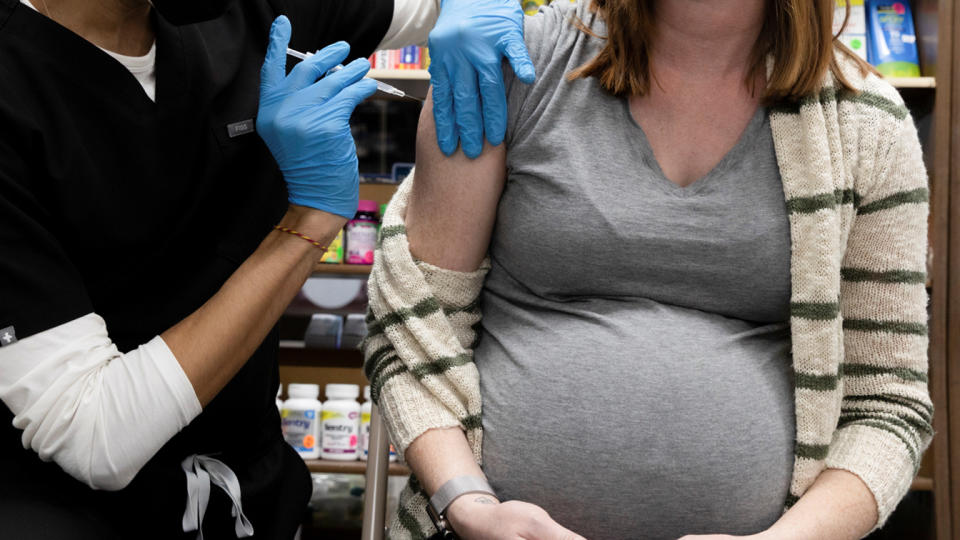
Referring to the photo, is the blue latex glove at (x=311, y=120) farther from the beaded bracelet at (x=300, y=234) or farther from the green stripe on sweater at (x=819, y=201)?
the green stripe on sweater at (x=819, y=201)

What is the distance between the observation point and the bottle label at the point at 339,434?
2557mm

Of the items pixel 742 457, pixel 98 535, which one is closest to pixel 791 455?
pixel 742 457

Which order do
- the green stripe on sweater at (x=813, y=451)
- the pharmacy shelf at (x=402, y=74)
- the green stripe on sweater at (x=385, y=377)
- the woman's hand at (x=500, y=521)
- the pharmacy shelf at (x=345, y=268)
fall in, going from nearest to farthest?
the woman's hand at (x=500, y=521) → the green stripe on sweater at (x=813, y=451) → the green stripe on sweater at (x=385, y=377) → the pharmacy shelf at (x=402, y=74) → the pharmacy shelf at (x=345, y=268)

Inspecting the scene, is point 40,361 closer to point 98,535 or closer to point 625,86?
point 98,535

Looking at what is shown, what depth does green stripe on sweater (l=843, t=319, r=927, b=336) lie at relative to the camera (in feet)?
3.60

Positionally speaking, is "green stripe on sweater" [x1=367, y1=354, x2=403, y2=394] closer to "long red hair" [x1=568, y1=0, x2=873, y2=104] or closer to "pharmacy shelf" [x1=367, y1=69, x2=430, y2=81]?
"long red hair" [x1=568, y1=0, x2=873, y2=104]

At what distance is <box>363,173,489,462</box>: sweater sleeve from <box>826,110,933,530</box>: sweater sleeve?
0.51 metres

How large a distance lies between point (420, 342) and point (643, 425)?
1.06 feet

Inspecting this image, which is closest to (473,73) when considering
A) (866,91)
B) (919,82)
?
(866,91)

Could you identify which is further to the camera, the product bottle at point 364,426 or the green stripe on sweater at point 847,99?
the product bottle at point 364,426

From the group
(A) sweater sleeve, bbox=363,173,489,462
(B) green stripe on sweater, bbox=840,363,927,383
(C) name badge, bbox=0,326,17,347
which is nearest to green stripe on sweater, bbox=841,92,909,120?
(B) green stripe on sweater, bbox=840,363,927,383

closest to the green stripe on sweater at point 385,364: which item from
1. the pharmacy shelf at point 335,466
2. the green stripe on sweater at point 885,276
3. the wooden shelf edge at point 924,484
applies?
the green stripe on sweater at point 885,276

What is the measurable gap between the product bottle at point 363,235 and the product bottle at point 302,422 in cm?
44

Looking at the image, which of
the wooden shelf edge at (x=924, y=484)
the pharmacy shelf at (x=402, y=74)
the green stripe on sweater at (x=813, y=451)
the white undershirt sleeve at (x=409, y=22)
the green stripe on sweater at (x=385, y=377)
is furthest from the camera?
the pharmacy shelf at (x=402, y=74)
